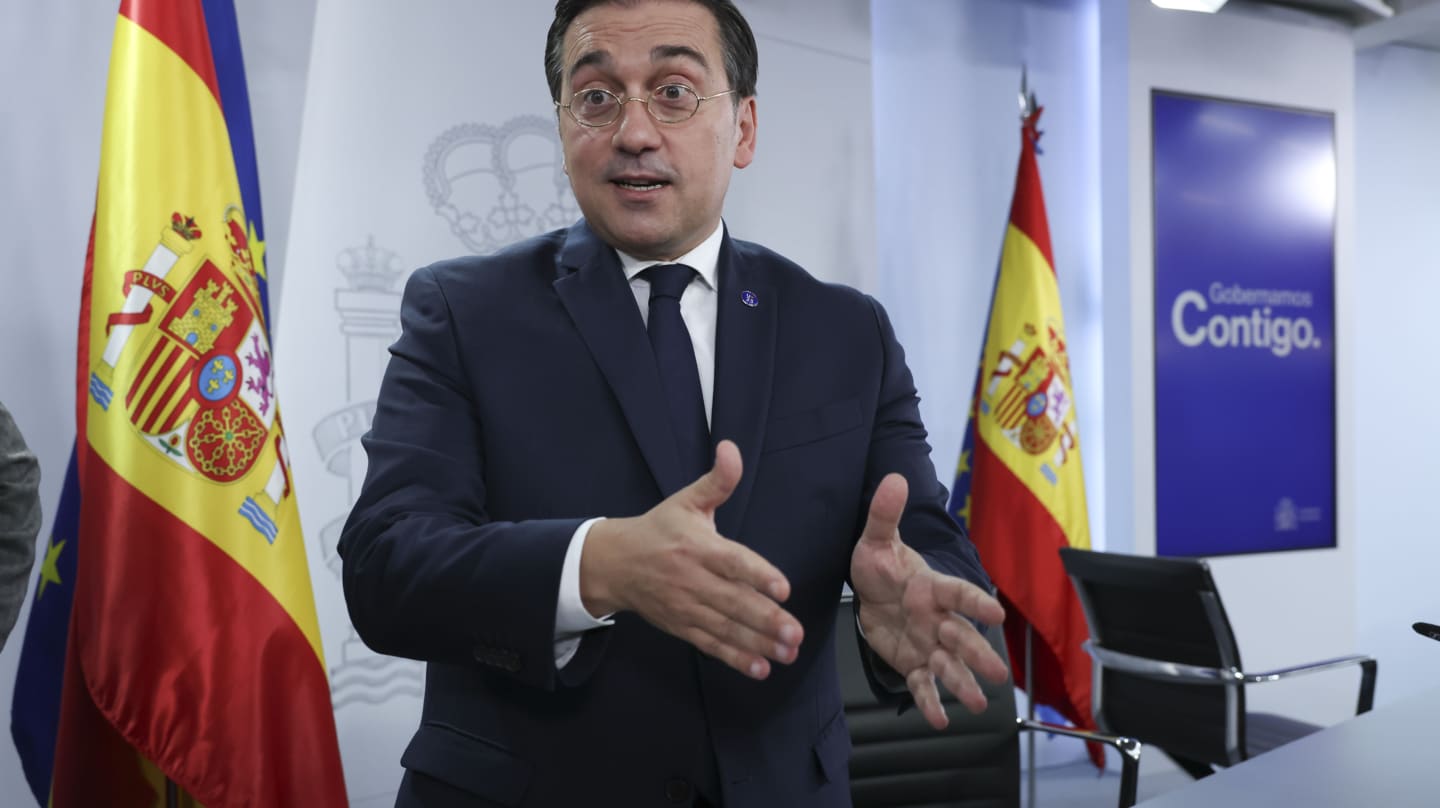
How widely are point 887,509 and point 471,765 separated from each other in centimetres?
54

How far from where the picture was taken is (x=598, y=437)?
1.17 m

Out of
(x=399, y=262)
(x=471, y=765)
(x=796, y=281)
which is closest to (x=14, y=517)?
(x=471, y=765)

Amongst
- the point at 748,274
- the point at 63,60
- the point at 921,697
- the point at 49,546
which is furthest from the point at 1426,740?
the point at 63,60

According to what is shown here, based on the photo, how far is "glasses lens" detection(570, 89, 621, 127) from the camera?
126 centimetres

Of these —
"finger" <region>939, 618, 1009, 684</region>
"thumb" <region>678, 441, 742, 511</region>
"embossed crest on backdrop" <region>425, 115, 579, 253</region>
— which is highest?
"embossed crest on backdrop" <region>425, 115, 579, 253</region>

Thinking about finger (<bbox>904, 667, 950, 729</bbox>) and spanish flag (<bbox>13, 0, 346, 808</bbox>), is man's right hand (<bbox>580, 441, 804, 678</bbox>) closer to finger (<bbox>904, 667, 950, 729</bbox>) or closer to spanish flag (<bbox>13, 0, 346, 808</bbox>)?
finger (<bbox>904, 667, 950, 729</bbox>)

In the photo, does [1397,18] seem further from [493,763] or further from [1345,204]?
[493,763]

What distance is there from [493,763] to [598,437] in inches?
14.8

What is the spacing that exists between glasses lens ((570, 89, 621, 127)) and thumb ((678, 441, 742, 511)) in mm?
575

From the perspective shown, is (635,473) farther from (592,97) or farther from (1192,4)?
(1192,4)

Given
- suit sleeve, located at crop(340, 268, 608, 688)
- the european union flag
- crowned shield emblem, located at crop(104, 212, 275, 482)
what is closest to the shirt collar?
suit sleeve, located at crop(340, 268, 608, 688)

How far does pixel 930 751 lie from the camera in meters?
2.20

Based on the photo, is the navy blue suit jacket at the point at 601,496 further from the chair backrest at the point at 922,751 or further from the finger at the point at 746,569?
the chair backrest at the point at 922,751

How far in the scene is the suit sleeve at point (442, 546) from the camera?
0.96 meters
